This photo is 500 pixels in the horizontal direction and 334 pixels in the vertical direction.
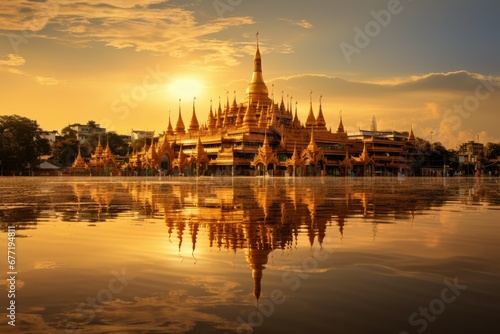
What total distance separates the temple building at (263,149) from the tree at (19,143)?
15002mm

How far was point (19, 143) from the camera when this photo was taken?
9288cm

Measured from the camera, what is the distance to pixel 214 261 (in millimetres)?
7703

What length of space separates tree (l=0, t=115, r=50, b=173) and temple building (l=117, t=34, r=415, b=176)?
49.2ft

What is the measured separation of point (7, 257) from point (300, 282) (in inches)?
174

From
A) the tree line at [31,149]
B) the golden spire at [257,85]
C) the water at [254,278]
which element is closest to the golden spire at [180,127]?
the tree line at [31,149]

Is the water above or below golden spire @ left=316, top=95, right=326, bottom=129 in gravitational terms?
below

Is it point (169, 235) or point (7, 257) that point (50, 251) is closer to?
point (7, 257)

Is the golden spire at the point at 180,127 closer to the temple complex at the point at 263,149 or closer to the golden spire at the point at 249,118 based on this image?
the temple complex at the point at 263,149

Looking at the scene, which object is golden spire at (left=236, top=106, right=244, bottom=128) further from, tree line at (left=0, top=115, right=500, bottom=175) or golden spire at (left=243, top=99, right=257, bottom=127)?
tree line at (left=0, top=115, right=500, bottom=175)

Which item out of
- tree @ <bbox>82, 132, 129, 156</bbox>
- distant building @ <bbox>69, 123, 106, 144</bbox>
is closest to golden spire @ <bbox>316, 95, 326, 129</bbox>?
tree @ <bbox>82, 132, 129, 156</bbox>

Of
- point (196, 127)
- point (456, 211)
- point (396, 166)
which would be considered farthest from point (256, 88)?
point (456, 211)

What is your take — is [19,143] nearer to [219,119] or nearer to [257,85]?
[219,119]

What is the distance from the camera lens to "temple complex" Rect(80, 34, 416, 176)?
8462cm

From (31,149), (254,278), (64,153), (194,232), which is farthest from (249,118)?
(254,278)
